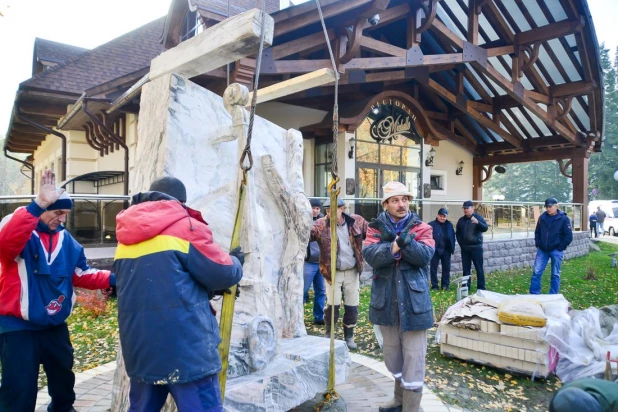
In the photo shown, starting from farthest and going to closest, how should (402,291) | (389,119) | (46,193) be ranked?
1. (389,119)
2. (402,291)
3. (46,193)

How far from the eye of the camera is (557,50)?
12.4 meters

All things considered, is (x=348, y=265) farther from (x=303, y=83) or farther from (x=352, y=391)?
(x=303, y=83)

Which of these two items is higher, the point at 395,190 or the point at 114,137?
the point at 114,137

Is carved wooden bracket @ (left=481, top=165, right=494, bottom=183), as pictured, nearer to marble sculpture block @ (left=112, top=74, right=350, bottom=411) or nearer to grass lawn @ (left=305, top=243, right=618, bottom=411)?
grass lawn @ (left=305, top=243, right=618, bottom=411)

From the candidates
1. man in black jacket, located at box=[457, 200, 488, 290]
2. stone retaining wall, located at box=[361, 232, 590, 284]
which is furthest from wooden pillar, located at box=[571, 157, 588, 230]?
man in black jacket, located at box=[457, 200, 488, 290]

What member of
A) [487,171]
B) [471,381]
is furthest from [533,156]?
[471,381]

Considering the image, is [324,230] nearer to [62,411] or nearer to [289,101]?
[62,411]

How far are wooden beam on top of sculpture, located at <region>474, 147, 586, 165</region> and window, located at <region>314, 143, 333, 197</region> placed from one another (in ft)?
24.9

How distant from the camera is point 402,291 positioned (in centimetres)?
312

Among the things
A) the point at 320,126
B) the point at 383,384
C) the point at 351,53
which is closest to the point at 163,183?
the point at 383,384

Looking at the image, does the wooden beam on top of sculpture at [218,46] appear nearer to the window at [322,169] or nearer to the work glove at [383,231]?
the work glove at [383,231]

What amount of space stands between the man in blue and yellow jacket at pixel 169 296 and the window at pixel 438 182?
1457cm

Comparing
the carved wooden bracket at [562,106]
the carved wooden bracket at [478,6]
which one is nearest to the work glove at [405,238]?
the carved wooden bracket at [478,6]

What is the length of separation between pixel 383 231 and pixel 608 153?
3762cm
